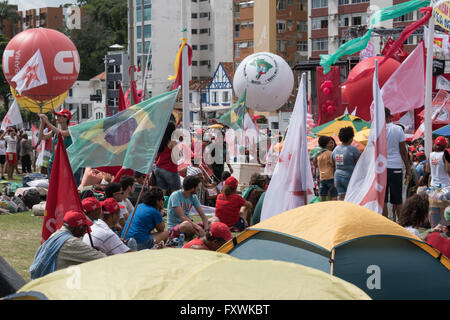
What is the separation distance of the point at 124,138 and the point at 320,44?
2321 inches

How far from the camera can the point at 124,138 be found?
8.83m

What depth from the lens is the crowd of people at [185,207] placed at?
22.0 feet

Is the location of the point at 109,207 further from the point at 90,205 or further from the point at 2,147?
the point at 2,147

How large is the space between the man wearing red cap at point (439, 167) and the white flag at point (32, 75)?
1077cm

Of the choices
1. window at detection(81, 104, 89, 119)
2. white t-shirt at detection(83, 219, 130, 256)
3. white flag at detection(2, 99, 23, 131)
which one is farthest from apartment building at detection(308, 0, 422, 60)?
white t-shirt at detection(83, 219, 130, 256)

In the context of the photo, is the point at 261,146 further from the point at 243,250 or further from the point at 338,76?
the point at 338,76

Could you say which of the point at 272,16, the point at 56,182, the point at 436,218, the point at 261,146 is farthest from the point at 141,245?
the point at 272,16

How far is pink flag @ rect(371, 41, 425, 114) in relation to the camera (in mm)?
12969

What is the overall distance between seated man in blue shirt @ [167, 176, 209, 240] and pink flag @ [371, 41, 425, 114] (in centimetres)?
440

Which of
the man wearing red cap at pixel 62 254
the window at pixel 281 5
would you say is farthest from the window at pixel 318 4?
the man wearing red cap at pixel 62 254

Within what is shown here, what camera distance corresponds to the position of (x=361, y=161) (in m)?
9.62

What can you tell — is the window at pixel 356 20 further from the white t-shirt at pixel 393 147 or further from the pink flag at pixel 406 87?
the white t-shirt at pixel 393 147

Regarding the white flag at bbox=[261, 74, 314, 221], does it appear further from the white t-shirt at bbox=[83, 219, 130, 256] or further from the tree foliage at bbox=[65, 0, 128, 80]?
the tree foliage at bbox=[65, 0, 128, 80]
